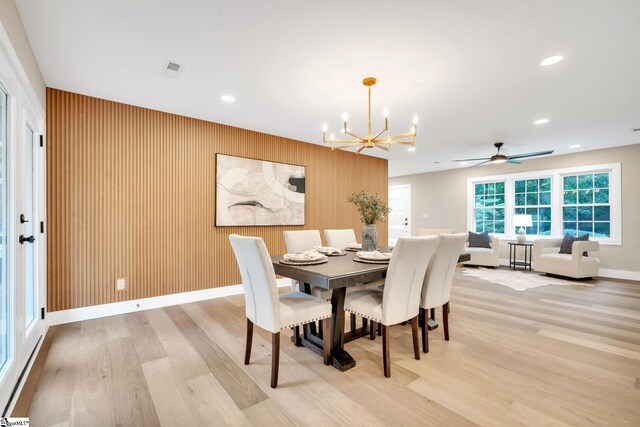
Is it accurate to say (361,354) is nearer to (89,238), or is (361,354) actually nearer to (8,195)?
(8,195)

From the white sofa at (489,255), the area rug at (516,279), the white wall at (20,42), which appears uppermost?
the white wall at (20,42)

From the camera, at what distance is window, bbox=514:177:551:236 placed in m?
6.21

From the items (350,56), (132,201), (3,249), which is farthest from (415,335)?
(132,201)

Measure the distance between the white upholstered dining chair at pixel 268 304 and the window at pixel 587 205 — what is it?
20.7 ft

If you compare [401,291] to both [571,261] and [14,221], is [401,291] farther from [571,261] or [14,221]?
[571,261]

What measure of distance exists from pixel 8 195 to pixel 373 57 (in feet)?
9.16

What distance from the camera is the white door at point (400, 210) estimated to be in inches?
342

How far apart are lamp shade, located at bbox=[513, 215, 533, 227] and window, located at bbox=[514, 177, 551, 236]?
39cm

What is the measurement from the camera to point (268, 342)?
255cm

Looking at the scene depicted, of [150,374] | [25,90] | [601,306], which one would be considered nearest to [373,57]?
[25,90]

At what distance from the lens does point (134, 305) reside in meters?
3.34

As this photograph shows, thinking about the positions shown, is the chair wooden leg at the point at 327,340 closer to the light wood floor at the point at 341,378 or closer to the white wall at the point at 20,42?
the light wood floor at the point at 341,378

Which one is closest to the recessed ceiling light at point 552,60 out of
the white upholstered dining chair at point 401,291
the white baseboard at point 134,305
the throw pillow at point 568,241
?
the white upholstered dining chair at point 401,291

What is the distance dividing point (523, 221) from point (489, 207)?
3.40ft
